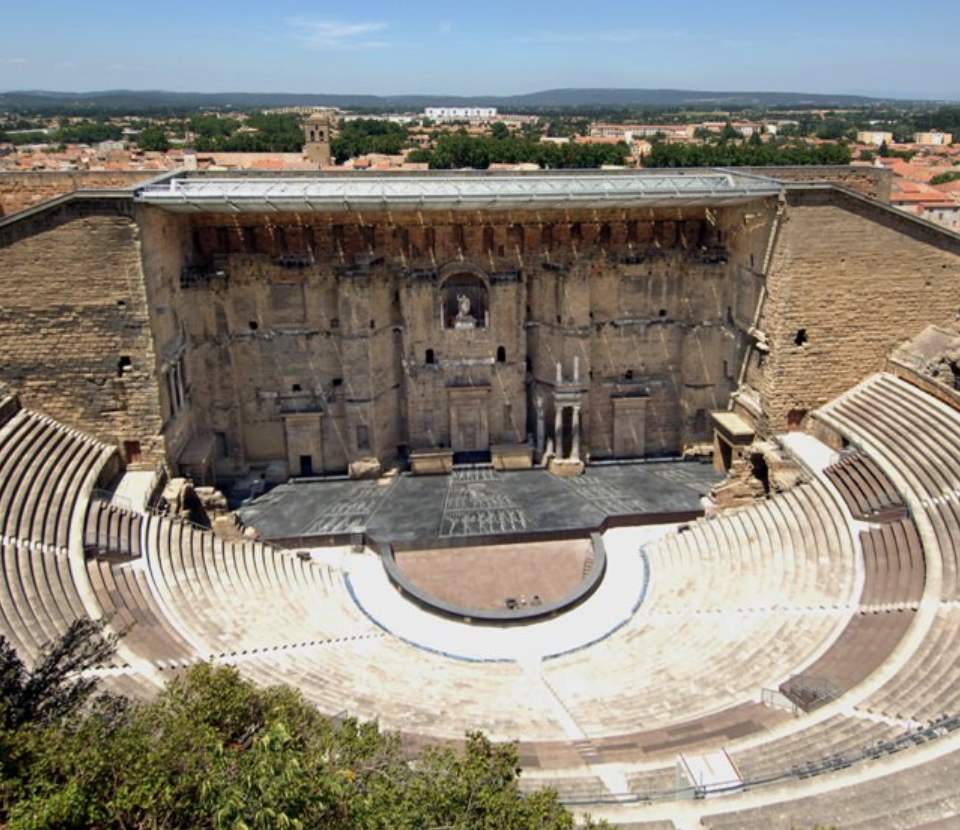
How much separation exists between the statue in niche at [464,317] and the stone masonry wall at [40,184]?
1292cm

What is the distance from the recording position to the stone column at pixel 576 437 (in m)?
30.9

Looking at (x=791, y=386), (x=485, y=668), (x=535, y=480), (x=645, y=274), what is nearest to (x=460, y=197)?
(x=645, y=274)

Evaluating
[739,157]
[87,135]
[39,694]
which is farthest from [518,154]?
[87,135]

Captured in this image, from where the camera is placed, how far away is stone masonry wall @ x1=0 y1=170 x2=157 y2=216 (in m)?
31.7

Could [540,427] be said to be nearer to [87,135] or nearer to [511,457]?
[511,457]

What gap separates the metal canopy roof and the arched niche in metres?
3.57

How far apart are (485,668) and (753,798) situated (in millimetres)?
8850

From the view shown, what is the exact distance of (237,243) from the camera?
97.3 ft

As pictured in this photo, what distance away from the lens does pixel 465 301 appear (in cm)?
3073

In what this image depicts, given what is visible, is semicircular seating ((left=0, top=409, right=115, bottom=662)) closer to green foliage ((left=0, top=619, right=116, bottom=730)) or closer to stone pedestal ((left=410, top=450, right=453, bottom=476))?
green foliage ((left=0, top=619, right=116, bottom=730))

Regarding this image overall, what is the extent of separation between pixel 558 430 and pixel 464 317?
550cm

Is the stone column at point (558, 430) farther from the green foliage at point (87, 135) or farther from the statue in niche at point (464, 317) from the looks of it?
the green foliage at point (87, 135)

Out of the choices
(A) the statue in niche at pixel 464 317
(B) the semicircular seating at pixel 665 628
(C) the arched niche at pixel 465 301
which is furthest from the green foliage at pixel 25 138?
(B) the semicircular seating at pixel 665 628

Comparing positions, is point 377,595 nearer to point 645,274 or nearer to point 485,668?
point 485,668
